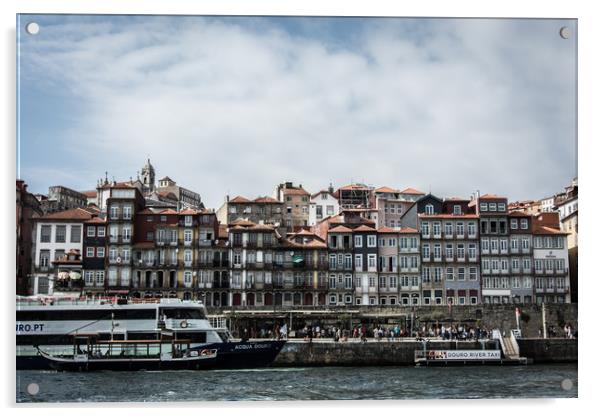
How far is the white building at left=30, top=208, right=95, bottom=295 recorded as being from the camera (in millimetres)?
27109

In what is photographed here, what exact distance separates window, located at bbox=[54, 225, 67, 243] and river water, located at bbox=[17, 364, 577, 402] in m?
4.49

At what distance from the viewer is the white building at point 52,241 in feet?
88.9

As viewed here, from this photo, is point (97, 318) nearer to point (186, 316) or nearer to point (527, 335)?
point (186, 316)

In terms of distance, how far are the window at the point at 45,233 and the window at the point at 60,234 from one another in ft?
3.31

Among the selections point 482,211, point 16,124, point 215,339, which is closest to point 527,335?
point 482,211

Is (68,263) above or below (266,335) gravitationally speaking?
above

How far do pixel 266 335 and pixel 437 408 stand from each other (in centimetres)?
1370

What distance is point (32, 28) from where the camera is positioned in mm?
20641

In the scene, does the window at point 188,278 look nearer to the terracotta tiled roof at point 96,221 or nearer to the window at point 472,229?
the terracotta tiled roof at point 96,221

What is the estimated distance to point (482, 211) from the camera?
33844 mm

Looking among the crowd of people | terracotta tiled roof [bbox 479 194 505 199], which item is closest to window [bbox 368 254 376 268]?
the crowd of people

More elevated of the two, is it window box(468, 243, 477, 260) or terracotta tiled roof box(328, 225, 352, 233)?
terracotta tiled roof box(328, 225, 352, 233)

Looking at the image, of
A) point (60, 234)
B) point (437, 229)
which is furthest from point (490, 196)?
point (60, 234)

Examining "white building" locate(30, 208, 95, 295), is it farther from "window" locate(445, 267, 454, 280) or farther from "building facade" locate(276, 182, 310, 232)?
"window" locate(445, 267, 454, 280)
